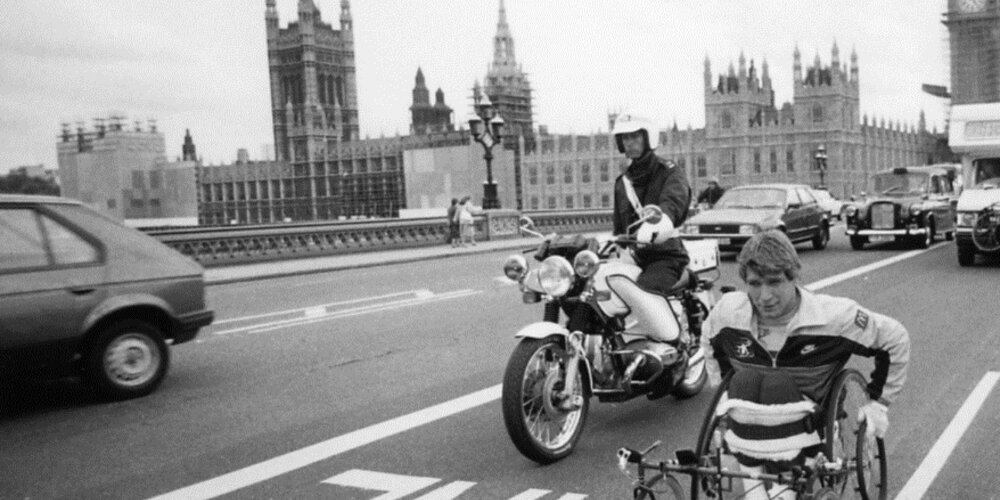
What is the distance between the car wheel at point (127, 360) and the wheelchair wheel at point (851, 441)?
516 cm

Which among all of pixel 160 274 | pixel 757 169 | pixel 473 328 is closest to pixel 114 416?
pixel 160 274

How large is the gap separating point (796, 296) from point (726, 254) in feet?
55.8

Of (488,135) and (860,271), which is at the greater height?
(488,135)

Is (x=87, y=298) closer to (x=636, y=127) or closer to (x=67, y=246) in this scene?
(x=67, y=246)

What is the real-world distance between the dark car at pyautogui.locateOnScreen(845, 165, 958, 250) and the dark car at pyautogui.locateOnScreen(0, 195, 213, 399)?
16.6 meters

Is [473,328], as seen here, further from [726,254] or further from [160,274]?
[726,254]

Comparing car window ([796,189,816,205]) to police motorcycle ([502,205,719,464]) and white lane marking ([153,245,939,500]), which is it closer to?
white lane marking ([153,245,939,500])

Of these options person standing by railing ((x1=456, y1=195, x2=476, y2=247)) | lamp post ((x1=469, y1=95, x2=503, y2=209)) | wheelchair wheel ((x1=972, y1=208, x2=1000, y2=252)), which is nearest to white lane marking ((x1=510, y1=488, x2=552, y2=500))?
wheelchair wheel ((x1=972, y1=208, x2=1000, y2=252))

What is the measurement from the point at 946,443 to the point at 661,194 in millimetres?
2050

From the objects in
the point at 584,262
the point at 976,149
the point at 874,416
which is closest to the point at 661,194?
the point at 584,262

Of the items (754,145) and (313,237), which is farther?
(754,145)

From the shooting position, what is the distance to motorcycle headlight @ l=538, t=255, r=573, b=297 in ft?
16.5

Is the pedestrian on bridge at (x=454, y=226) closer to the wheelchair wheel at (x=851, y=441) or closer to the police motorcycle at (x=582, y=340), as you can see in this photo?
the police motorcycle at (x=582, y=340)

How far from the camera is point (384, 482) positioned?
479 centimetres
